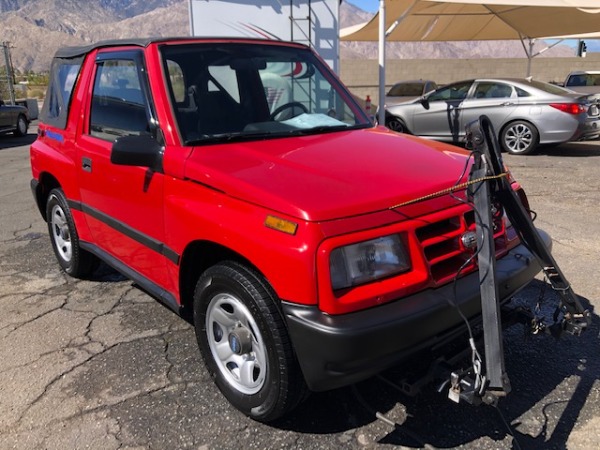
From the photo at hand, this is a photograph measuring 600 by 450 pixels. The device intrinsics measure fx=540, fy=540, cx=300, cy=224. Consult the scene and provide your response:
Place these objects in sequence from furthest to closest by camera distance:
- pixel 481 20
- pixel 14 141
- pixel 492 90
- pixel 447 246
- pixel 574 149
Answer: pixel 481 20 < pixel 14 141 < pixel 574 149 < pixel 492 90 < pixel 447 246

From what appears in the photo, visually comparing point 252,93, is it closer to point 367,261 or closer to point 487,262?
point 367,261

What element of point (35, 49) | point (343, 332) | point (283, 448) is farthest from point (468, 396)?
point (35, 49)

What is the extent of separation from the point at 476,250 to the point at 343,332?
2.56 ft

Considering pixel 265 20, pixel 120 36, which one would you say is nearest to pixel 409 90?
pixel 265 20

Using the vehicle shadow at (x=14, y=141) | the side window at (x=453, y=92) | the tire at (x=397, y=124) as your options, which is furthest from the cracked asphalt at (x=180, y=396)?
the vehicle shadow at (x=14, y=141)

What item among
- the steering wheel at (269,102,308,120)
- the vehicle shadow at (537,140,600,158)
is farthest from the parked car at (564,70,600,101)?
the steering wheel at (269,102,308,120)

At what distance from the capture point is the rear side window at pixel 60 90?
4215 mm

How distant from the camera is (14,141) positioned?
1545 cm

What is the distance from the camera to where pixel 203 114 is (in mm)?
3230

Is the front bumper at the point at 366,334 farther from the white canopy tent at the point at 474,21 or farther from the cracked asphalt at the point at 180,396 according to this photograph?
the white canopy tent at the point at 474,21

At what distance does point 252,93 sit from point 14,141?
14215 millimetres

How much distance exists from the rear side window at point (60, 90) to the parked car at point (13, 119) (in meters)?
11.9

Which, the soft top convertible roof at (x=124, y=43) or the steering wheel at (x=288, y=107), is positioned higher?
the soft top convertible roof at (x=124, y=43)

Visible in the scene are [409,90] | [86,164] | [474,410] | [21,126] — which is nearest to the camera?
[474,410]
